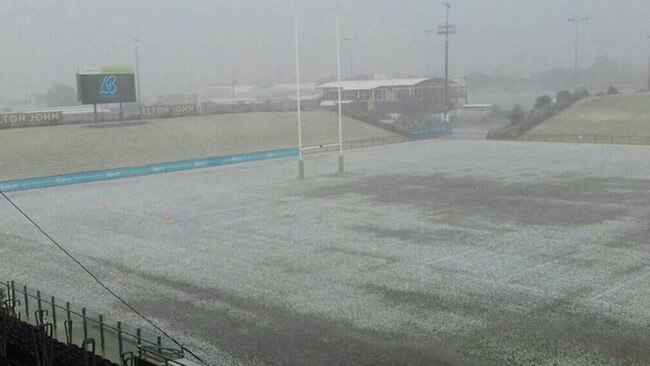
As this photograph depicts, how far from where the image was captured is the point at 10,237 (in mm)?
22969

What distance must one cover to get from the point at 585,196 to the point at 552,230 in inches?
289

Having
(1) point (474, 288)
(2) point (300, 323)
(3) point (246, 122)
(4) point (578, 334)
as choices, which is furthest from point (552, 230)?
(3) point (246, 122)

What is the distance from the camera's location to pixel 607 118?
58.6 metres

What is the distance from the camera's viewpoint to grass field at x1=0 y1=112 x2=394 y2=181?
42.2 meters

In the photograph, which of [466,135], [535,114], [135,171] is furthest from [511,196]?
[535,114]

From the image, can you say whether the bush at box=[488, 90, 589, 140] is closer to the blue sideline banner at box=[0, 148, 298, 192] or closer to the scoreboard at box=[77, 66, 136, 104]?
the blue sideline banner at box=[0, 148, 298, 192]

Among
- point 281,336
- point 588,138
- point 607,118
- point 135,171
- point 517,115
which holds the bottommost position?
point 281,336

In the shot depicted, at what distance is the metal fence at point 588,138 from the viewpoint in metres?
52.2

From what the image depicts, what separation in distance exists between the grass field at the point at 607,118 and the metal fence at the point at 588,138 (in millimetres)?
1185

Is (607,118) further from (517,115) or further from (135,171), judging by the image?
(135,171)

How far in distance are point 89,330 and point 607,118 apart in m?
55.8

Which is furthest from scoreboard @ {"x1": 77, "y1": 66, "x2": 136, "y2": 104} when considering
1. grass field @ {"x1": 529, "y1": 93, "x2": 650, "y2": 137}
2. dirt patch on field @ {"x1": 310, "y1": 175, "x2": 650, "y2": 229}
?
grass field @ {"x1": 529, "y1": 93, "x2": 650, "y2": 137}

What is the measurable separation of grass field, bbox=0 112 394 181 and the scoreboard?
2129 millimetres

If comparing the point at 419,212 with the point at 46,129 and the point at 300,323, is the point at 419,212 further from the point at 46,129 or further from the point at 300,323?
the point at 46,129
